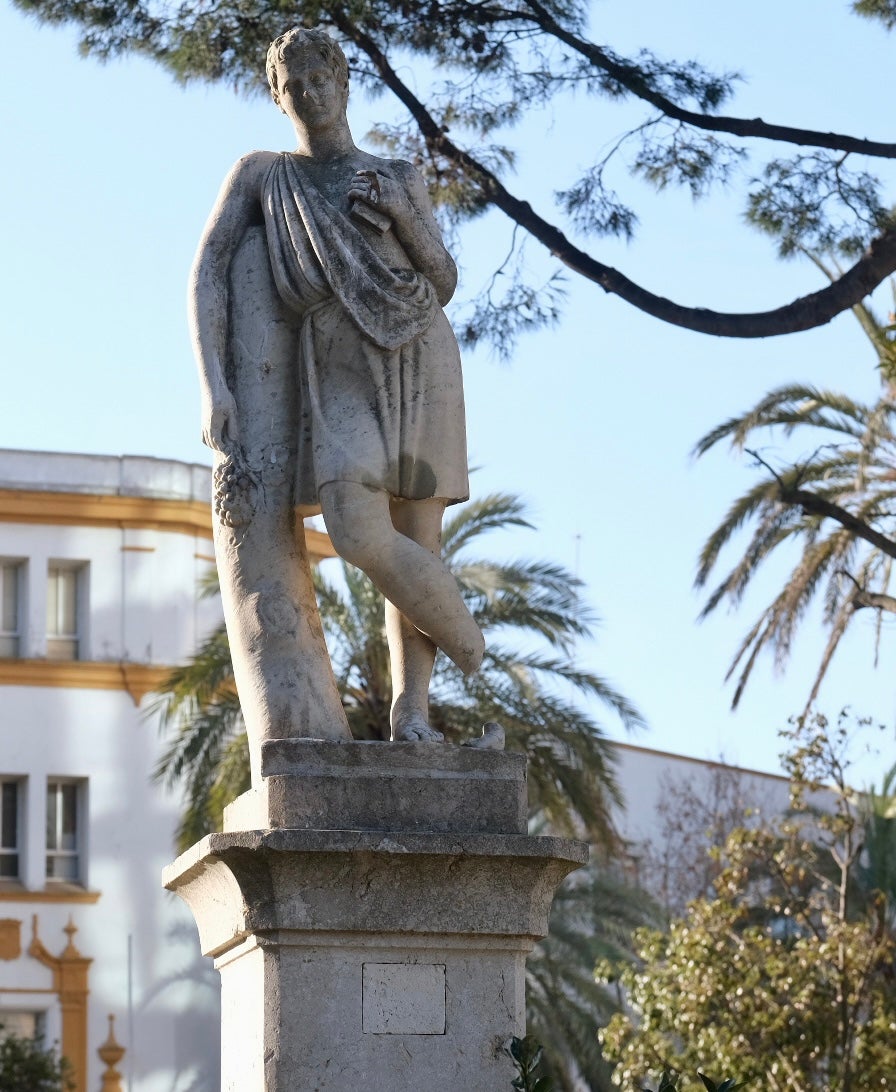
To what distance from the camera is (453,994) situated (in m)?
6.21

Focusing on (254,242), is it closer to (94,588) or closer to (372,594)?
(372,594)

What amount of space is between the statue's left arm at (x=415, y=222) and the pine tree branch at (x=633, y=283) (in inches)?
236

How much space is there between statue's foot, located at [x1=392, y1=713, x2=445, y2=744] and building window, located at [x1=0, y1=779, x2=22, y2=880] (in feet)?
86.2

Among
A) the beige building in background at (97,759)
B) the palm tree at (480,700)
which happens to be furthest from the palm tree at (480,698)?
the beige building in background at (97,759)

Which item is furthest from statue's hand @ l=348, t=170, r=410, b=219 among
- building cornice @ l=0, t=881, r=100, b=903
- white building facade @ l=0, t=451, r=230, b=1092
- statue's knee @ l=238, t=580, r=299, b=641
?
building cornice @ l=0, t=881, r=100, b=903

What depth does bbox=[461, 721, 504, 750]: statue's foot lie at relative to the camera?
21.4ft

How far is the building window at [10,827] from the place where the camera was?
32031 millimetres

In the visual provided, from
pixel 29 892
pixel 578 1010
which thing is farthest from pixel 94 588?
pixel 578 1010

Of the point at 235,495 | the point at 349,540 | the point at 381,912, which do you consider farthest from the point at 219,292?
the point at 381,912

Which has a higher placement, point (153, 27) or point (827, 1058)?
point (153, 27)

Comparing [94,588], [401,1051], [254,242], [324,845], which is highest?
[94,588]

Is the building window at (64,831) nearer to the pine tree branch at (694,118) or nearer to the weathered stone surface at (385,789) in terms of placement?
the pine tree branch at (694,118)

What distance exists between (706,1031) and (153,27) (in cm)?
728

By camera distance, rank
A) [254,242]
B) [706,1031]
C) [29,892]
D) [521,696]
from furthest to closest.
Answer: [29,892], [521,696], [706,1031], [254,242]
